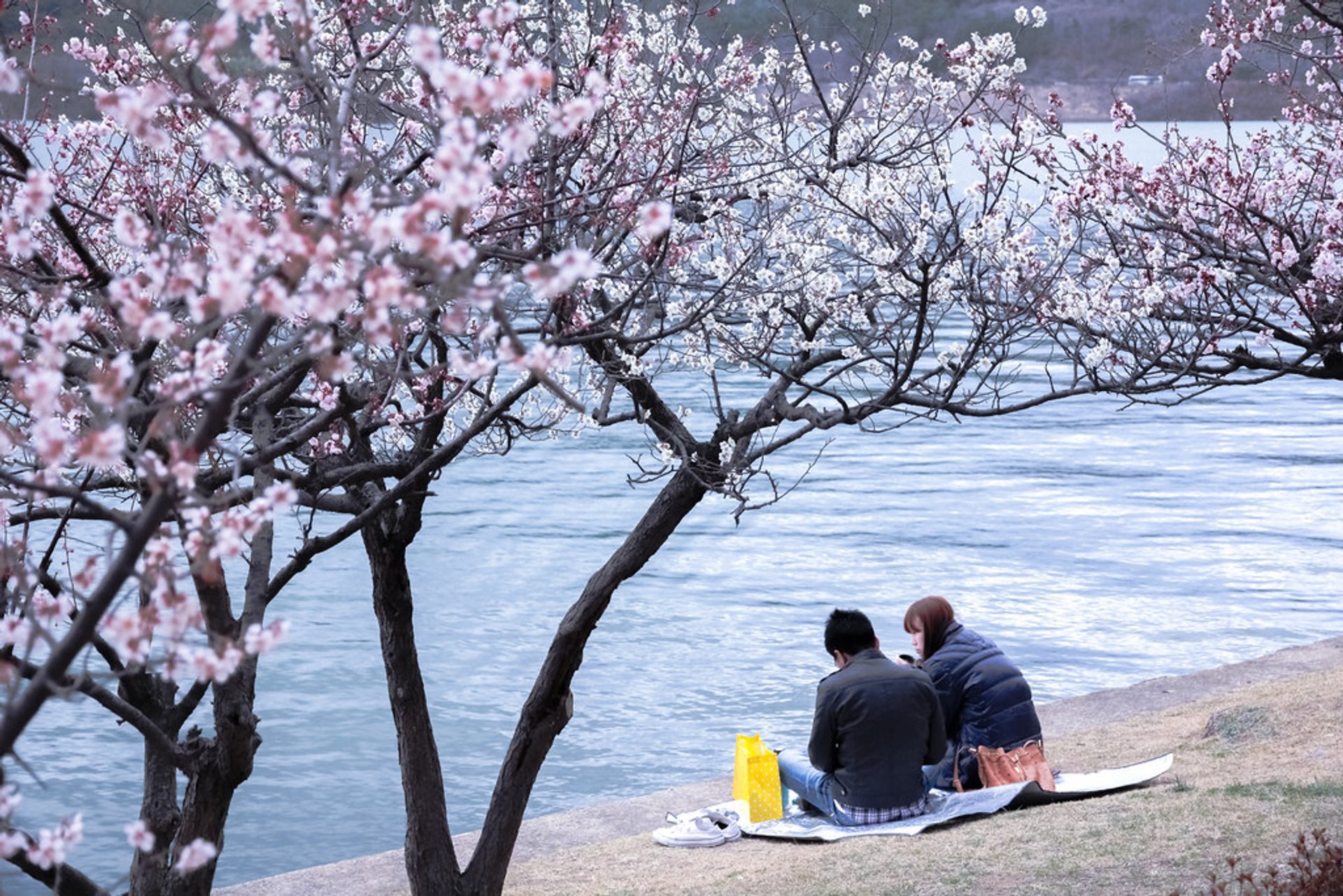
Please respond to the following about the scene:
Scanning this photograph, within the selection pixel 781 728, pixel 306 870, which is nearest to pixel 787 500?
pixel 781 728

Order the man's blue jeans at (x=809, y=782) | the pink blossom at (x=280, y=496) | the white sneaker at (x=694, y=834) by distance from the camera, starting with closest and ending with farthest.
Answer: the pink blossom at (x=280, y=496)
the man's blue jeans at (x=809, y=782)
the white sneaker at (x=694, y=834)

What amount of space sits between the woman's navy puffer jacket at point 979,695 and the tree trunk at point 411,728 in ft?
8.24

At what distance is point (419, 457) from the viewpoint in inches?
220

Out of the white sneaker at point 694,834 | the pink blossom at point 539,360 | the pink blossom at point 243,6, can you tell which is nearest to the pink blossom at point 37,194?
the pink blossom at point 243,6

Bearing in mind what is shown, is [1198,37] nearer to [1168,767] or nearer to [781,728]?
[1168,767]

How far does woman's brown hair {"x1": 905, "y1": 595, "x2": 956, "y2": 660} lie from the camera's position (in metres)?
7.24

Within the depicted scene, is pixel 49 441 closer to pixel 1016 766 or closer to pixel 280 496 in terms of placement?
pixel 280 496

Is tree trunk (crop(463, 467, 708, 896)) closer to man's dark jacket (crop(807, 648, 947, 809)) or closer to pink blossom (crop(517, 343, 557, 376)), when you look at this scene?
man's dark jacket (crop(807, 648, 947, 809))

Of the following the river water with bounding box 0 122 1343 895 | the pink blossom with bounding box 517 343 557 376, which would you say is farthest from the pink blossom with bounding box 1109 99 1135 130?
the pink blossom with bounding box 517 343 557 376

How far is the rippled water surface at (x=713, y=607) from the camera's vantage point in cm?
1290

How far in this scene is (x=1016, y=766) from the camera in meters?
7.15

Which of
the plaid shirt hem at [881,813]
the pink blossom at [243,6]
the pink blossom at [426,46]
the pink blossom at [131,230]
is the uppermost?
the pink blossom at [243,6]

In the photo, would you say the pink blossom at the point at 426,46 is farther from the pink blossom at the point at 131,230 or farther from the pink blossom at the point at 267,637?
the pink blossom at the point at 267,637

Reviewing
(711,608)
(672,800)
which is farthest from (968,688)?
Answer: (711,608)
